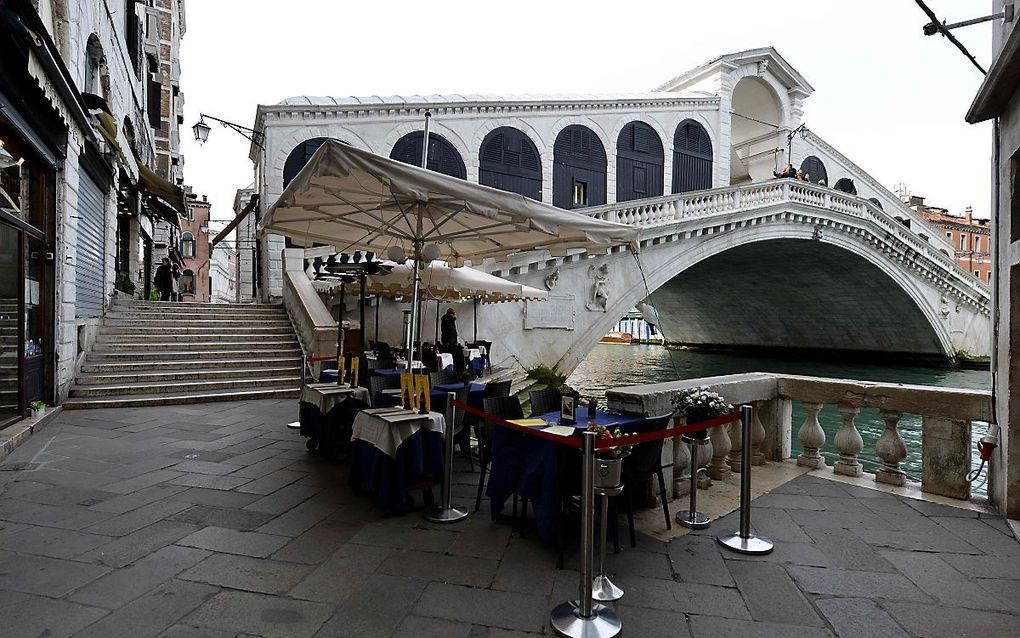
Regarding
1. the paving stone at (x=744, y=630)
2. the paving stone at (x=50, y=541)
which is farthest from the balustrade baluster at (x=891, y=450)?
the paving stone at (x=50, y=541)

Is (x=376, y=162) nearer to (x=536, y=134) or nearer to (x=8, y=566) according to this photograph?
(x=8, y=566)

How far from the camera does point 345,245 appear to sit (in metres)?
7.28

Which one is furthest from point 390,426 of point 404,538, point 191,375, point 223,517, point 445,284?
point 191,375

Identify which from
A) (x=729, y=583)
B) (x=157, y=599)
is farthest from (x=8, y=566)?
(x=729, y=583)

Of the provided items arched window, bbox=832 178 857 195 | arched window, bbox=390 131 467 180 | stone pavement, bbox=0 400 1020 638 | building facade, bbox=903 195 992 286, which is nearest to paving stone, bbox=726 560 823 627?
stone pavement, bbox=0 400 1020 638

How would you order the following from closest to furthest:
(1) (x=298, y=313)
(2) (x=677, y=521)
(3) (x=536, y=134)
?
(2) (x=677, y=521) → (1) (x=298, y=313) → (3) (x=536, y=134)

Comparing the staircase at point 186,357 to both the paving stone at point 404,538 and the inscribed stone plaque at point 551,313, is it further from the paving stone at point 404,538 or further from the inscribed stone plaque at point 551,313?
the paving stone at point 404,538

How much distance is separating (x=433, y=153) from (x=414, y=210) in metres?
11.1

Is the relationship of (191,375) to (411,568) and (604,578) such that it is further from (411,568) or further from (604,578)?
(604,578)

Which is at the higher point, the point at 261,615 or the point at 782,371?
the point at 261,615

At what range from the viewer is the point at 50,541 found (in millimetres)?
3354

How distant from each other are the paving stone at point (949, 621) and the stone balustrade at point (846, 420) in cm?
174

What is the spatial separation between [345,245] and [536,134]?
1135 cm

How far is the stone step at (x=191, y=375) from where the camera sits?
8.61m
